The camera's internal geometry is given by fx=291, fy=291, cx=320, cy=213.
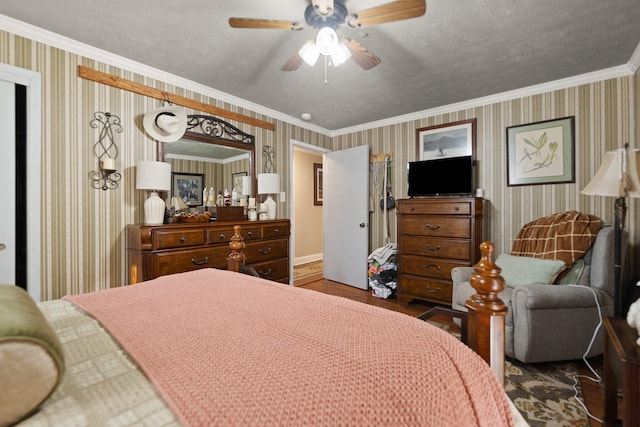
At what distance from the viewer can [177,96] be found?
284 centimetres

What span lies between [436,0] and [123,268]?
3.07 m

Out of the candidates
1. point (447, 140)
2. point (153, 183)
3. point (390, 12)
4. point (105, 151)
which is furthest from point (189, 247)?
point (447, 140)

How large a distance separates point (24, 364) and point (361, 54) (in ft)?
6.79

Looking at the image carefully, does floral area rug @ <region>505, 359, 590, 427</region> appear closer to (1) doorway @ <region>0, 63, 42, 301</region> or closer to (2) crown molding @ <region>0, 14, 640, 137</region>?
(2) crown molding @ <region>0, 14, 640, 137</region>

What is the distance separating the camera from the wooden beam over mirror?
2.33 metres

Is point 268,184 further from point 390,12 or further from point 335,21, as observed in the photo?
point 390,12

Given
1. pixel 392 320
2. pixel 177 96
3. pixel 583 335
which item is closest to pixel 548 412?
pixel 583 335

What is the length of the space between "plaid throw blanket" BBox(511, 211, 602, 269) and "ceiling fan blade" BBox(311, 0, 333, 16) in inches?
96.4

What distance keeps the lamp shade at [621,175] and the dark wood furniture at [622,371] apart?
0.87 metres

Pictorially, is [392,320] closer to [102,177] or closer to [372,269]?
[102,177]

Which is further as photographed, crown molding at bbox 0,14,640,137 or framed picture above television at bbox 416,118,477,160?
framed picture above television at bbox 416,118,477,160

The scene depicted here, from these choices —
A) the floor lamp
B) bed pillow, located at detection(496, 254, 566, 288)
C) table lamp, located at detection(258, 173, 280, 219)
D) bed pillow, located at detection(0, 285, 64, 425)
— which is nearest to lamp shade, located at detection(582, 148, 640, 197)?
the floor lamp

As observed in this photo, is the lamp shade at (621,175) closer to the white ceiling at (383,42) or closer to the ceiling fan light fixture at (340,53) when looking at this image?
the white ceiling at (383,42)

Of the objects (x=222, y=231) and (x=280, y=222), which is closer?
(x=222, y=231)
